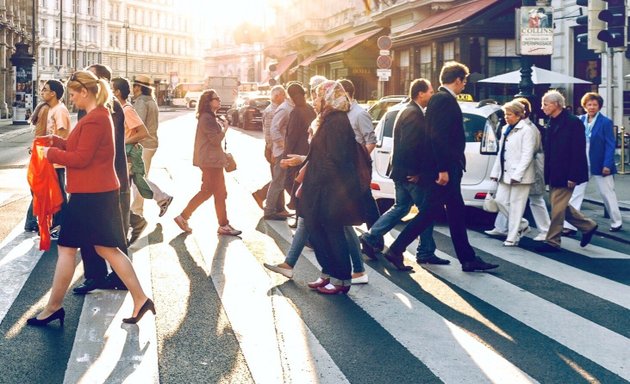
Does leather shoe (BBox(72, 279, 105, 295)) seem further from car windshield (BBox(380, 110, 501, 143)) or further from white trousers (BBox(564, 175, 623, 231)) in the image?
white trousers (BBox(564, 175, 623, 231))

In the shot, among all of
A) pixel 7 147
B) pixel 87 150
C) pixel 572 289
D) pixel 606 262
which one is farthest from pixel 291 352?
pixel 7 147

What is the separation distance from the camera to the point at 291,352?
18.0 ft

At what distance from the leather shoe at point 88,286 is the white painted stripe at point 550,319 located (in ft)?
9.61

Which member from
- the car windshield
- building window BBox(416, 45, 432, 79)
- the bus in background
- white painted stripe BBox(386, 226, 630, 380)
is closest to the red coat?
white painted stripe BBox(386, 226, 630, 380)

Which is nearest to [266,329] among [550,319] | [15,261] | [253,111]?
[550,319]

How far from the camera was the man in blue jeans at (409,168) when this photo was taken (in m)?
8.27

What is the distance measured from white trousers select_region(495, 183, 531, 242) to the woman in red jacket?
15.9ft

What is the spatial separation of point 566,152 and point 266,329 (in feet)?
15.7

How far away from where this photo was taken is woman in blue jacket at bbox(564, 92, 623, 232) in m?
11.1

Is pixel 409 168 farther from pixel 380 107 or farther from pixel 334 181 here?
pixel 380 107

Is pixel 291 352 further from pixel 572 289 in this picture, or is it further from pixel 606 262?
pixel 606 262

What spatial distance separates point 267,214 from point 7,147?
16597 mm

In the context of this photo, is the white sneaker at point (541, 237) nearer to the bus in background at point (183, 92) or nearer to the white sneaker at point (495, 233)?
the white sneaker at point (495, 233)

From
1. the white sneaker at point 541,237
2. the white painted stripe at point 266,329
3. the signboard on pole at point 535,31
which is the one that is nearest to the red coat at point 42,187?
the white painted stripe at point 266,329
